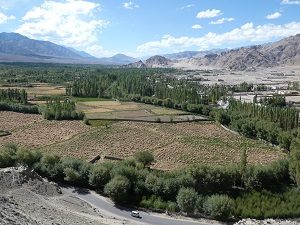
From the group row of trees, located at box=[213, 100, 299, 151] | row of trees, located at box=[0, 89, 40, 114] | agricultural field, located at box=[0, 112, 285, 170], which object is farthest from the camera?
row of trees, located at box=[0, 89, 40, 114]

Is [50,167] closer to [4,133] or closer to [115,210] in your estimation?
[115,210]

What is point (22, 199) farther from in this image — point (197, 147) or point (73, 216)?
point (197, 147)

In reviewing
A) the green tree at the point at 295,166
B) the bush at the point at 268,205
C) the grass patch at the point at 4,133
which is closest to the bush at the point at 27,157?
the grass patch at the point at 4,133

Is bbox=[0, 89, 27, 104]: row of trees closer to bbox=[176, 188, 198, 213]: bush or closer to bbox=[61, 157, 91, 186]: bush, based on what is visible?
bbox=[61, 157, 91, 186]: bush

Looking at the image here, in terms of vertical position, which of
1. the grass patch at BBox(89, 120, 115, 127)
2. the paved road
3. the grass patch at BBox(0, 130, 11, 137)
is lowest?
the paved road

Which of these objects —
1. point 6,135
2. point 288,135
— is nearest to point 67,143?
point 6,135

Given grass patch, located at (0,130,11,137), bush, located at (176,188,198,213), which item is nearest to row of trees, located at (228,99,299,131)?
bush, located at (176,188,198,213)

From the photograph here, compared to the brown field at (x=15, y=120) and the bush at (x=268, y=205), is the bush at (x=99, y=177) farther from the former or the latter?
the brown field at (x=15, y=120)
